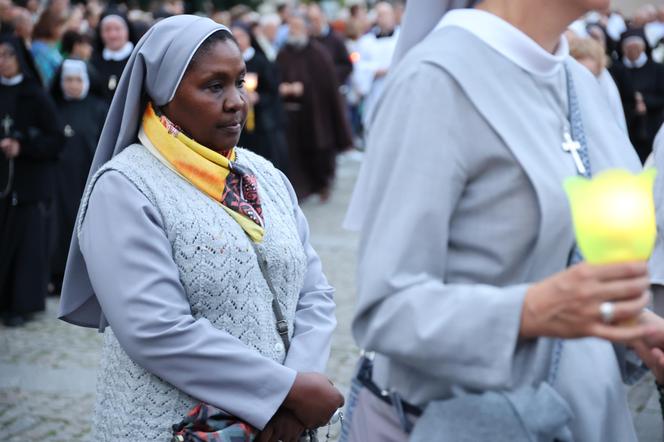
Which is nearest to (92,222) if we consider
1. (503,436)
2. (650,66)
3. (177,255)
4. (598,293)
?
(177,255)

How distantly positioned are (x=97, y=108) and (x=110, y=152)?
588cm

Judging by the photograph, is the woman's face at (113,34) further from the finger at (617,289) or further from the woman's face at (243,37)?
the finger at (617,289)

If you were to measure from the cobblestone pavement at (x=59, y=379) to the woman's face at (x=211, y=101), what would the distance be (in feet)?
9.34

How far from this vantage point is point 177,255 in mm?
2877

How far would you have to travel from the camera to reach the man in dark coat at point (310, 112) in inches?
558

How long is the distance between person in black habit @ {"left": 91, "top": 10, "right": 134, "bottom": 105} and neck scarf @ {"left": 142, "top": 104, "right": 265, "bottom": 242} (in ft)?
22.9

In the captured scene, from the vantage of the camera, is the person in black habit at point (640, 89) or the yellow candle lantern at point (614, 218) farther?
the person in black habit at point (640, 89)

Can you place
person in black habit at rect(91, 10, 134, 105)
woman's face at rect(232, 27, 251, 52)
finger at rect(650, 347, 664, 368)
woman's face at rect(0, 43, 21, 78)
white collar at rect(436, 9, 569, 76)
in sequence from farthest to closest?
woman's face at rect(232, 27, 251, 52) < person in black habit at rect(91, 10, 134, 105) < woman's face at rect(0, 43, 21, 78) < finger at rect(650, 347, 664, 368) < white collar at rect(436, 9, 569, 76)

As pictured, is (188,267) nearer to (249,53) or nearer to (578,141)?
(578,141)

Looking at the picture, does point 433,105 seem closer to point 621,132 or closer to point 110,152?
point 621,132

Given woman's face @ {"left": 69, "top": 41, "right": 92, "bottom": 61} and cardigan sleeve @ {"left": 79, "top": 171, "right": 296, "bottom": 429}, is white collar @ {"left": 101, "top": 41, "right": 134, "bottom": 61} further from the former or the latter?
cardigan sleeve @ {"left": 79, "top": 171, "right": 296, "bottom": 429}

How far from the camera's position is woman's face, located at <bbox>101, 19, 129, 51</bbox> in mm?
10086

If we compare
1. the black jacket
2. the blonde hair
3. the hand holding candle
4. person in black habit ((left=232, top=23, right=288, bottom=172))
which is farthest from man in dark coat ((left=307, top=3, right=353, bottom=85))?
the blonde hair

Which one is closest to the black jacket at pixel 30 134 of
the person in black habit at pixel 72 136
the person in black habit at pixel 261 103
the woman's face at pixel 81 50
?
the person in black habit at pixel 72 136
